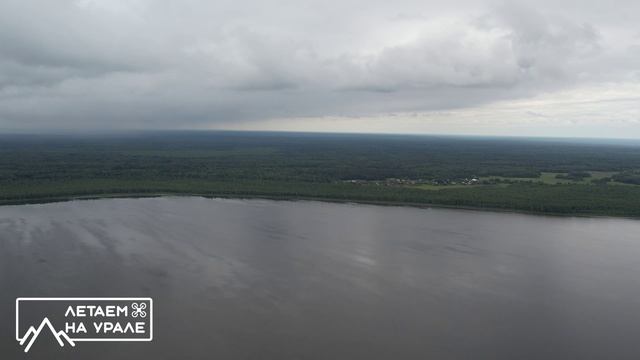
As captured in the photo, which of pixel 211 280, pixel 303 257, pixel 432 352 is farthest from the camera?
pixel 303 257

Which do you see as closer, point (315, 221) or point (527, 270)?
point (527, 270)

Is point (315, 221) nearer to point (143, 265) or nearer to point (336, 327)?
point (143, 265)

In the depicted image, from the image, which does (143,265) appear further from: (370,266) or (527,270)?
(527,270)

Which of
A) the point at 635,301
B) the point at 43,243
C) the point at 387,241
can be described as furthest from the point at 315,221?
the point at 635,301

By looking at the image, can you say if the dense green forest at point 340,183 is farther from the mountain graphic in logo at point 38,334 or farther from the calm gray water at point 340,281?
the mountain graphic in logo at point 38,334

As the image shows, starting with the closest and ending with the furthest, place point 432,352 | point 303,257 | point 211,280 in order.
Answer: point 432,352 → point 211,280 → point 303,257

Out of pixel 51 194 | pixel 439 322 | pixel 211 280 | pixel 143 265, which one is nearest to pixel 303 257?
pixel 211 280

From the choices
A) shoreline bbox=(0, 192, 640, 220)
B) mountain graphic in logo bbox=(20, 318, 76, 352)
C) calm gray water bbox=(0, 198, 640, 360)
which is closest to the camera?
mountain graphic in logo bbox=(20, 318, 76, 352)

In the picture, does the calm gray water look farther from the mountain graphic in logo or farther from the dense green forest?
the dense green forest

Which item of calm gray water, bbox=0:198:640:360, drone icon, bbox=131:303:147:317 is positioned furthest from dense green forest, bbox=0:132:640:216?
drone icon, bbox=131:303:147:317
